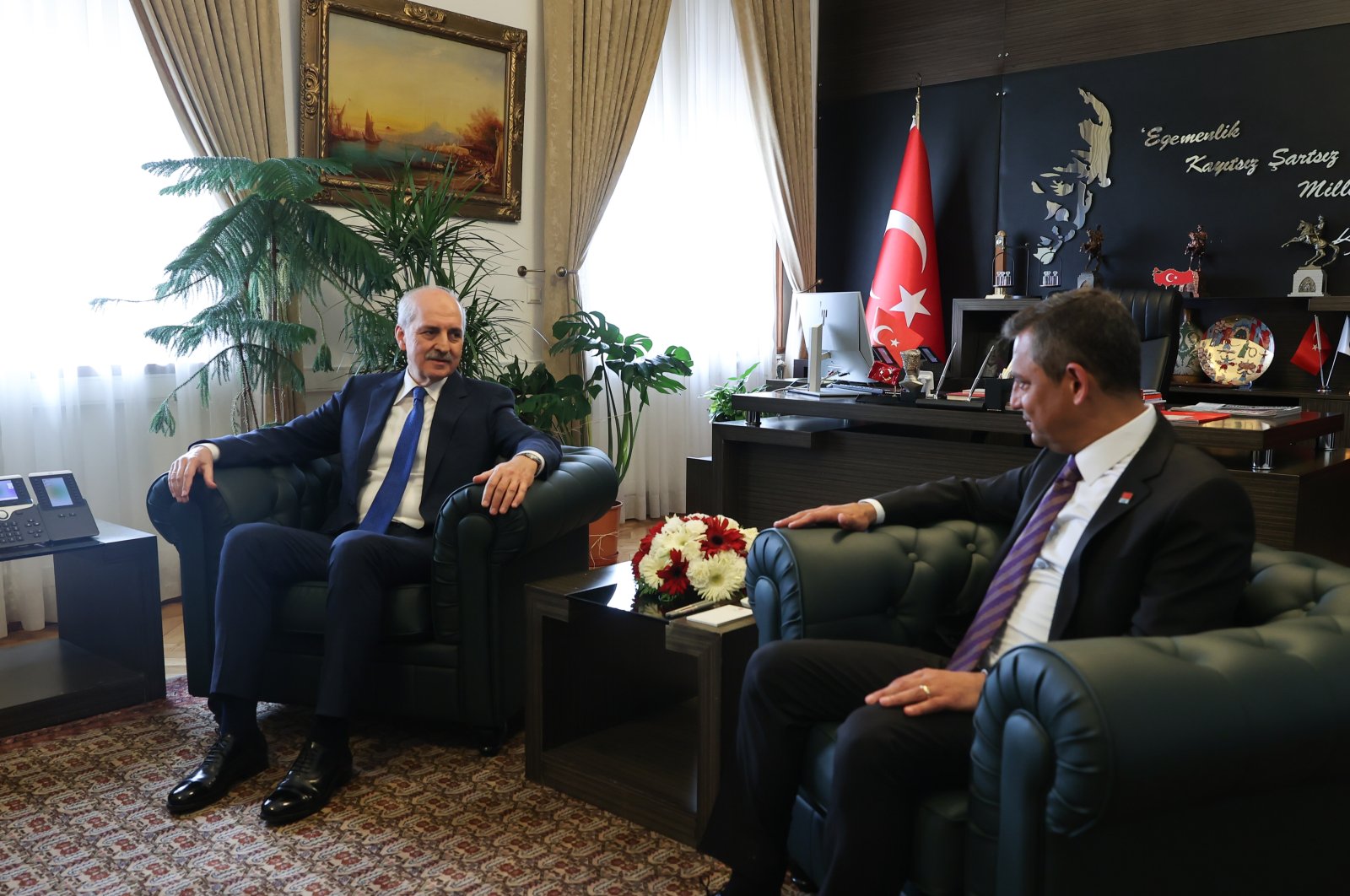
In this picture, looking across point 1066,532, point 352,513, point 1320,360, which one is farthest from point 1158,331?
point 352,513

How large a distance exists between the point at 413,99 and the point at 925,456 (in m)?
2.61

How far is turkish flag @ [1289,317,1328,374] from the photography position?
4.99 m

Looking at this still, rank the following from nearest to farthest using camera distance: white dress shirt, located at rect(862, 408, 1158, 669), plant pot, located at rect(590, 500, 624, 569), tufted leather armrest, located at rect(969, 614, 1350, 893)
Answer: tufted leather armrest, located at rect(969, 614, 1350, 893)
white dress shirt, located at rect(862, 408, 1158, 669)
plant pot, located at rect(590, 500, 624, 569)

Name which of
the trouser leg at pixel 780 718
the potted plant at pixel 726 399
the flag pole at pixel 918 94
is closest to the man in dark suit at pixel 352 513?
the trouser leg at pixel 780 718

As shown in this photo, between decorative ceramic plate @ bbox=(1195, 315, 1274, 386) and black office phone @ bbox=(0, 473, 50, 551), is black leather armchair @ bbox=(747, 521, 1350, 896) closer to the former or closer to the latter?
black office phone @ bbox=(0, 473, 50, 551)

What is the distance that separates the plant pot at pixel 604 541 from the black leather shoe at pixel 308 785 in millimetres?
2311

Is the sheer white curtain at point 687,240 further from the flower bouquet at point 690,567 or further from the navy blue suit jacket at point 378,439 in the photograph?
the flower bouquet at point 690,567

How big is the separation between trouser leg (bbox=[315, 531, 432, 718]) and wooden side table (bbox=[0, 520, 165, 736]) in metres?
0.77

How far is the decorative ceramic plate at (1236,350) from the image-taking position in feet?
17.0

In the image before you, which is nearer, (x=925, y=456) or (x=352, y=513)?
(x=352, y=513)

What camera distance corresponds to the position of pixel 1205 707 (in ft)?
4.51

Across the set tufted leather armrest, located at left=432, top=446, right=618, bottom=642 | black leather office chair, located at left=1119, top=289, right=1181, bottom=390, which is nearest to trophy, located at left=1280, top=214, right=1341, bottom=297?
black leather office chair, located at left=1119, top=289, right=1181, bottom=390

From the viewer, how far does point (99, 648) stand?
324 cm

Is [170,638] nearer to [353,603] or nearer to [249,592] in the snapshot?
[249,592]
